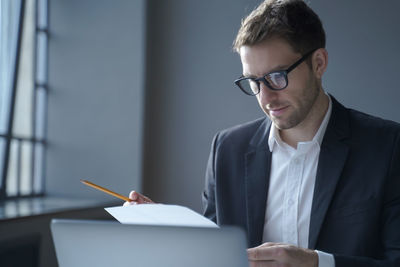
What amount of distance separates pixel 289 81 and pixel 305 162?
0.31 m

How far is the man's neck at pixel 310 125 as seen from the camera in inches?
66.8

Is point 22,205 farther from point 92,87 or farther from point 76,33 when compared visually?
point 76,33

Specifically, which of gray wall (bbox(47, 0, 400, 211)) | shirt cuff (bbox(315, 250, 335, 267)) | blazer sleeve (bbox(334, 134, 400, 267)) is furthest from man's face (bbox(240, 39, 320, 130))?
gray wall (bbox(47, 0, 400, 211))

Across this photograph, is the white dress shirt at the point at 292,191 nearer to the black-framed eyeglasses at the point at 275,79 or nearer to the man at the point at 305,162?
the man at the point at 305,162

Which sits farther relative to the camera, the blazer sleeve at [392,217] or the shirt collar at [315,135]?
the shirt collar at [315,135]

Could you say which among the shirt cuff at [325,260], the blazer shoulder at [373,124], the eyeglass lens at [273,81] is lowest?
the shirt cuff at [325,260]

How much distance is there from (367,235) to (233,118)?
1.83 m

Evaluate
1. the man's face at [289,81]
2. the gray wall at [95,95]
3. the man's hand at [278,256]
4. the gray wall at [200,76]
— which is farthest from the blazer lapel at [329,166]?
the gray wall at [95,95]

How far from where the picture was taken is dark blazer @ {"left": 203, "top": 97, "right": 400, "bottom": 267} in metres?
1.52

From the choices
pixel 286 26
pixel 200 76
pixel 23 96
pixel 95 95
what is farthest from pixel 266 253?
pixel 23 96

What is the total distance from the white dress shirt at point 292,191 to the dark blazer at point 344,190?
0.11 ft

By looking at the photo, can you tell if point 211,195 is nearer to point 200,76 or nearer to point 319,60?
point 319,60

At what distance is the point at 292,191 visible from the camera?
1638mm

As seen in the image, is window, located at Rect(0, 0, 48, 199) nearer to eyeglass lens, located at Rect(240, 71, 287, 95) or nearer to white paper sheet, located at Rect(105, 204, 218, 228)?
eyeglass lens, located at Rect(240, 71, 287, 95)
